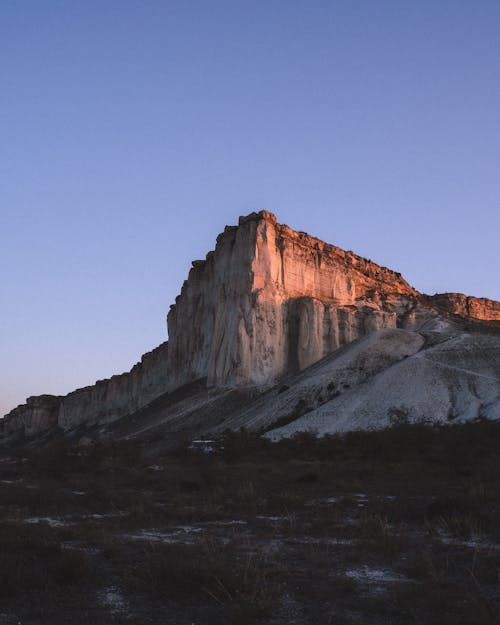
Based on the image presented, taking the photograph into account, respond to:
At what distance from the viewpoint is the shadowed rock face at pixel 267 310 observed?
170 ft

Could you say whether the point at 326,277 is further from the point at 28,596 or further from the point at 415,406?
the point at 28,596

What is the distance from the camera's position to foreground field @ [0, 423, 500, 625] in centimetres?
537

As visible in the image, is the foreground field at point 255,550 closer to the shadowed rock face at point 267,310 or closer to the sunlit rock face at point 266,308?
the sunlit rock face at point 266,308

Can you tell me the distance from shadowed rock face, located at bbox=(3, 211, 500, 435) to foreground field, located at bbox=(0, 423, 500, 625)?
3312 cm

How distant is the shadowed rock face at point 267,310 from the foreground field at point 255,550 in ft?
109

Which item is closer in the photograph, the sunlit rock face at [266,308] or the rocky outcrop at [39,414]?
the sunlit rock face at [266,308]

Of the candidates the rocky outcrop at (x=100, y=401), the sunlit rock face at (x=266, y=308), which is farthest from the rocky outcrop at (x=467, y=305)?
the rocky outcrop at (x=100, y=401)

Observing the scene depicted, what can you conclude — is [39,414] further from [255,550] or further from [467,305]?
[255,550]

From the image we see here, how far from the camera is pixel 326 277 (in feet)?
205

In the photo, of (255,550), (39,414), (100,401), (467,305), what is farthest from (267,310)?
(39,414)

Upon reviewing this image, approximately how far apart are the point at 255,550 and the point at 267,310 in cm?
4474

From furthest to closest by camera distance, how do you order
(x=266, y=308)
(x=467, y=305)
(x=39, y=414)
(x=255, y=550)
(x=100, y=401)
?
1. (x=39, y=414)
2. (x=100, y=401)
3. (x=467, y=305)
4. (x=266, y=308)
5. (x=255, y=550)

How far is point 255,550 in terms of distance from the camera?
802cm

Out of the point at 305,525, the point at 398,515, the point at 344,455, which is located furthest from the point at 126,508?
the point at 344,455
